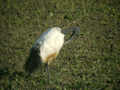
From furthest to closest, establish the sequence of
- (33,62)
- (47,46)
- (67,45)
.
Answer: (67,45)
(33,62)
(47,46)

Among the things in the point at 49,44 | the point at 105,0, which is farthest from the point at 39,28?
the point at 105,0

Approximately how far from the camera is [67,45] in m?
5.17

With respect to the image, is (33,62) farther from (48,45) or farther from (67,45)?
(67,45)

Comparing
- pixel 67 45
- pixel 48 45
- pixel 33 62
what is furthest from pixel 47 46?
pixel 67 45

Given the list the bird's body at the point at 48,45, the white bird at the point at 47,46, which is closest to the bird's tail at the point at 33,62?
the white bird at the point at 47,46

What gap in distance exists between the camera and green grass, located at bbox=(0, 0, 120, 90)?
13.2ft

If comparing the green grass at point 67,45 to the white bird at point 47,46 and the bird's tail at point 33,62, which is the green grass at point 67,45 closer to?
the bird's tail at point 33,62

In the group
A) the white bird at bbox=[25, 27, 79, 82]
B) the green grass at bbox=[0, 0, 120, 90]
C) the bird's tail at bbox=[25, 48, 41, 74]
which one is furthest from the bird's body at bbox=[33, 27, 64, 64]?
the green grass at bbox=[0, 0, 120, 90]

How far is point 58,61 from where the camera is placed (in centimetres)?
461

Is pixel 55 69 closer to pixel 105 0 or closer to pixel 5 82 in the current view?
pixel 5 82

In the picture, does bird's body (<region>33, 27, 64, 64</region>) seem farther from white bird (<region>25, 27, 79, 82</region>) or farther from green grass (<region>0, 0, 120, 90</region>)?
green grass (<region>0, 0, 120, 90</region>)

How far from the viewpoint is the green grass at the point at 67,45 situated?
4016 mm

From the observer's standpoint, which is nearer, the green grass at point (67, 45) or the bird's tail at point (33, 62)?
the bird's tail at point (33, 62)

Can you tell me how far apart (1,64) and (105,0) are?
5.37 m
